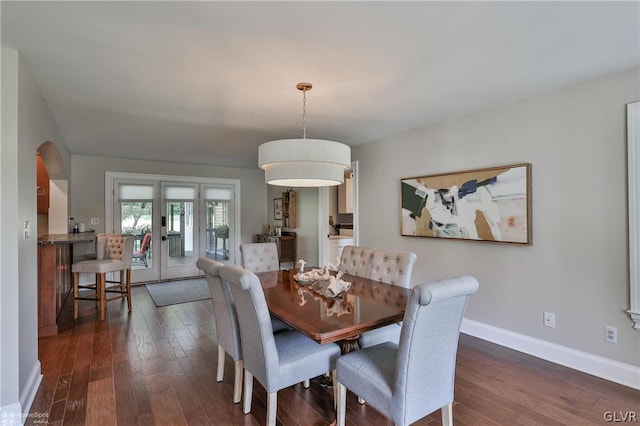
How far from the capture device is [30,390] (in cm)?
220

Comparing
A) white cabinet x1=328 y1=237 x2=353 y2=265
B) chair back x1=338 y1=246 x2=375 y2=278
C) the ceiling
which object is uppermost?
the ceiling

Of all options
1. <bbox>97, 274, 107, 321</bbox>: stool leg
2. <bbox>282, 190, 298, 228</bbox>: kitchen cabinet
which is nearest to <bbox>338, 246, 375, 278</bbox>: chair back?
<bbox>97, 274, 107, 321</bbox>: stool leg

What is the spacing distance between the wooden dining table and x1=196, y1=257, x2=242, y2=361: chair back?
270 mm

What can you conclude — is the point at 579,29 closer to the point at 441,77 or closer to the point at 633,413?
the point at 441,77

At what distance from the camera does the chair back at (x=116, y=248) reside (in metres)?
4.18

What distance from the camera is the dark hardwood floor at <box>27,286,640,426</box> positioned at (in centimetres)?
202

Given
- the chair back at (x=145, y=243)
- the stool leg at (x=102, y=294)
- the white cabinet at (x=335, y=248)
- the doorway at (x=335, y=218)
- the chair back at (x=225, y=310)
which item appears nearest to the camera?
the chair back at (x=225, y=310)

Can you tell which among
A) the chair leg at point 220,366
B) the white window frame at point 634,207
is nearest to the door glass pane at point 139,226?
the chair leg at point 220,366

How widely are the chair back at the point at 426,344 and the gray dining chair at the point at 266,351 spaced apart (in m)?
0.56

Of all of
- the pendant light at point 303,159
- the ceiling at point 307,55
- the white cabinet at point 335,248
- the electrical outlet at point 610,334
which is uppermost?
the ceiling at point 307,55

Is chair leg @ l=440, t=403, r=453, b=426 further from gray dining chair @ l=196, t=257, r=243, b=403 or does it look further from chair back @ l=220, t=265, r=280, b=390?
gray dining chair @ l=196, t=257, r=243, b=403

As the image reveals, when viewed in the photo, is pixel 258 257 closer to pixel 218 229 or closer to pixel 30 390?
pixel 30 390

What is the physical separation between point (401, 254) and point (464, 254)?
1.12 m

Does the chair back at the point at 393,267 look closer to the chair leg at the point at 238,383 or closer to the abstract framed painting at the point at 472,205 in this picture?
the abstract framed painting at the point at 472,205
